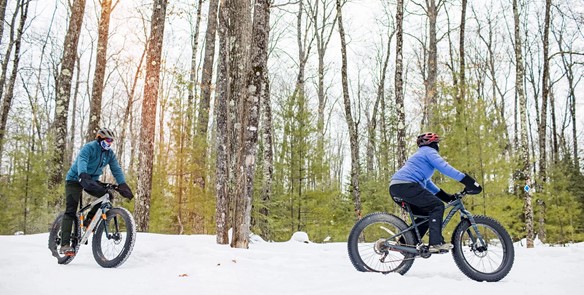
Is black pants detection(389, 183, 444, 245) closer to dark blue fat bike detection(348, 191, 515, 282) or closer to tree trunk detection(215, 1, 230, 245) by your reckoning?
dark blue fat bike detection(348, 191, 515, 282)

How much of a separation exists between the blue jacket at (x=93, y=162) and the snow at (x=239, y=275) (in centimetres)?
121

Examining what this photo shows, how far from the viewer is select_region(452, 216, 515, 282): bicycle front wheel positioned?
14.7ft

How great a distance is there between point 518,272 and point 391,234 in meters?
1.67

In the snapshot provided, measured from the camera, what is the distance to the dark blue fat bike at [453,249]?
14.9ft

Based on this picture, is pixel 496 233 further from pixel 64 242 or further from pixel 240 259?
pixel 64 242

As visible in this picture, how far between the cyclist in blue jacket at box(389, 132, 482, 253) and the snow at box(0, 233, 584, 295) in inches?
20.4

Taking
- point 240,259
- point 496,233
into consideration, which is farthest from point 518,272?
point 240,259

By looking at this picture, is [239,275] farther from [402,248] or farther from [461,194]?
[461,194]

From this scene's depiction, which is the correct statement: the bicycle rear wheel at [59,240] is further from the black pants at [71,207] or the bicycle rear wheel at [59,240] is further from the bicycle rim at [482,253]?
the bicycle rim at [482,253]

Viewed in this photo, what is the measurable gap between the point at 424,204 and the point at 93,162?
4.55 meters

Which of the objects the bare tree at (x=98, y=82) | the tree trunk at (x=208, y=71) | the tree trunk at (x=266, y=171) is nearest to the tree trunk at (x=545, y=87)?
the tree trunk at (x=266, y=171)

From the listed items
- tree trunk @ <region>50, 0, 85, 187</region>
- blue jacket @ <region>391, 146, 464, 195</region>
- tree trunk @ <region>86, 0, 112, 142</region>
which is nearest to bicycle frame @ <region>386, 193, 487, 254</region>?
blue jacket @ <region>391, 146, 464, 195</region>

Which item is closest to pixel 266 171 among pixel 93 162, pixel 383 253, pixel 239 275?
pixel 93 162

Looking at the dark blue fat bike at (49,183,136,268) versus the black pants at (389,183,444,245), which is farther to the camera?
the dark blue fat bike at (49,183,136,268)
